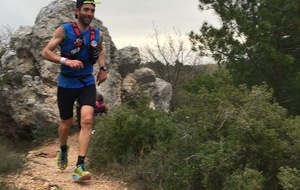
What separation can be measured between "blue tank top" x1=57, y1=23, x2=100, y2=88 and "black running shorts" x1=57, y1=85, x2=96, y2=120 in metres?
0.05

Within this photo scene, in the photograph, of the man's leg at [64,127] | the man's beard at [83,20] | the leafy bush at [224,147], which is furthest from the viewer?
the man's leg at [64,127]

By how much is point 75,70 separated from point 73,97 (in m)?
0.31

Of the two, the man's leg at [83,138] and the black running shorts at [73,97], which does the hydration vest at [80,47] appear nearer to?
the black running shorts at [73,97]

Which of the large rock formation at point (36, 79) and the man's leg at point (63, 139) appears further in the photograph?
the large rock formation at point (36, 79)

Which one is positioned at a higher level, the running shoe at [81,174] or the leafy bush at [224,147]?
the leafy bush at [224,147]

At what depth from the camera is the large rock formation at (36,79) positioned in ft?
33.6

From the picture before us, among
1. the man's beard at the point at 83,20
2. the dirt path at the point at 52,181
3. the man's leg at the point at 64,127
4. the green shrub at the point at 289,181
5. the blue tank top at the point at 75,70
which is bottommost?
the dirt path at the point at 52,181

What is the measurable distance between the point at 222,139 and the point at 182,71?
22029 millimetres

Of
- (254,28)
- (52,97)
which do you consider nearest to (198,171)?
(254,28)

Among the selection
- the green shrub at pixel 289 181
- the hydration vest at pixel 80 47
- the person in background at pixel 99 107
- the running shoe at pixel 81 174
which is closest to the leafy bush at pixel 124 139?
the running shoe at pixel 81 174

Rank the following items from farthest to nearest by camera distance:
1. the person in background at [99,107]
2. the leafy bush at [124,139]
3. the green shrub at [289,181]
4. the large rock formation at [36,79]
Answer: the large rock formation at [36,79] → the person in background at [99,107] → the leafy bush at [124,139] → the green shrub at [289,181]

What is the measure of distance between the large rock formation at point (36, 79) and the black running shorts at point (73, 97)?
5063 millimetres

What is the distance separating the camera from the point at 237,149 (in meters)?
4.01

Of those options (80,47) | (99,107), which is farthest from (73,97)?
(99,107)
